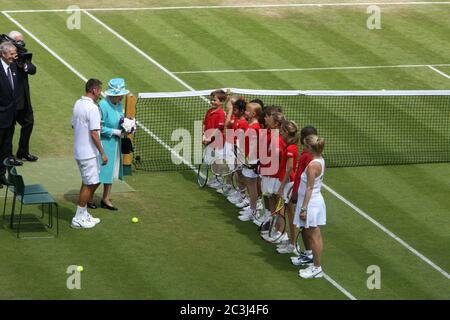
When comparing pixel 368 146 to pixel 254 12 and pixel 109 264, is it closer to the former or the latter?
pixel 109 264

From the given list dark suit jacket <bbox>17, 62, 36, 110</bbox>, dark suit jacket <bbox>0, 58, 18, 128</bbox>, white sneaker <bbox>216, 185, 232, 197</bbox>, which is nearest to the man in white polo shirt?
dark suit jacket <bbox>0, 58, 18, 128</bbox>

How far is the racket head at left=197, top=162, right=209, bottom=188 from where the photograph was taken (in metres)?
23.0

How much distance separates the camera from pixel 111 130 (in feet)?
69.3

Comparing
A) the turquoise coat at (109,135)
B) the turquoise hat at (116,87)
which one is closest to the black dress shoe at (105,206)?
the turquoise coat at (109,135)

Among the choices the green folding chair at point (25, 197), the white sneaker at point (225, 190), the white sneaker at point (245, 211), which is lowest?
the white sneaker at point (225, 190)

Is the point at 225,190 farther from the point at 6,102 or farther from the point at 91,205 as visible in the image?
the point at 6,102

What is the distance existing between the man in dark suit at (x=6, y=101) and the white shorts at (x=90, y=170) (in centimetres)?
254

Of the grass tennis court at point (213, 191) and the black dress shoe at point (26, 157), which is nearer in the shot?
the grass tennis court at point (213, 191)

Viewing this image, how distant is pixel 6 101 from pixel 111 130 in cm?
245

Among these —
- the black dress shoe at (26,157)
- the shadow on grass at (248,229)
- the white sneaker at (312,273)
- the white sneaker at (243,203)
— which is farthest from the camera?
the black dress shoe at (26,157)

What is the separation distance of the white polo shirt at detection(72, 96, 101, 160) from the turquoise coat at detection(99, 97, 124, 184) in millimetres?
761

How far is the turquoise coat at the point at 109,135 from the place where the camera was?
2116 cm

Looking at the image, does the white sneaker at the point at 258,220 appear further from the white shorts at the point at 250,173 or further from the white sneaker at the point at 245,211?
the white shorts at the point at 250,173

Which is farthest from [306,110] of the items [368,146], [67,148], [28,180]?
[28,180]
